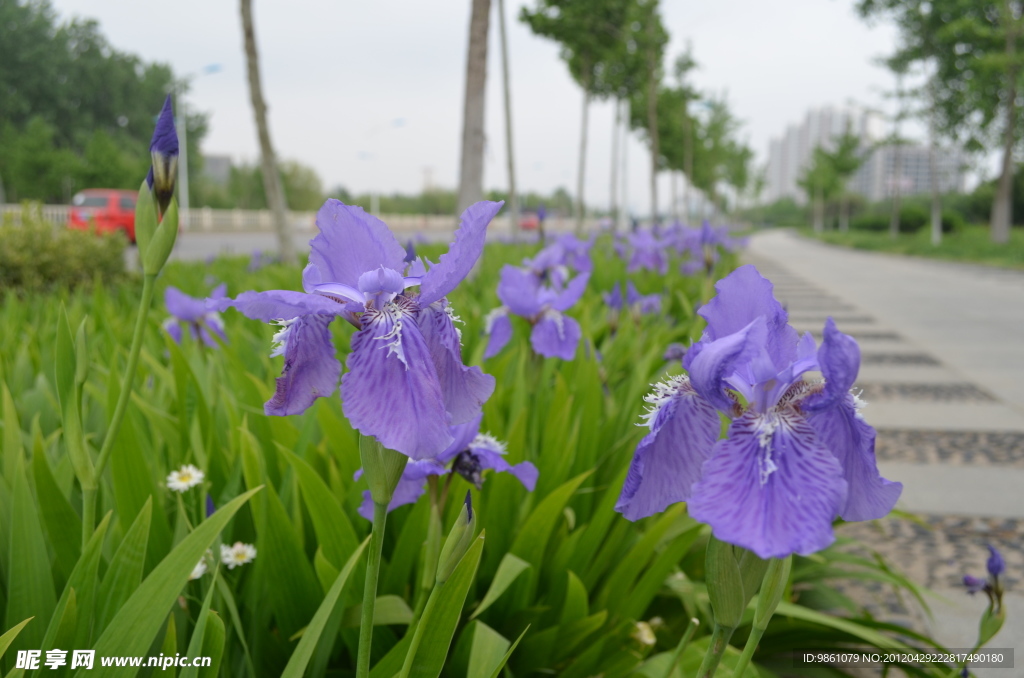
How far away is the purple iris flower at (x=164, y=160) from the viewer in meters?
0.84

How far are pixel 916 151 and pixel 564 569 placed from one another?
101573 millimetres

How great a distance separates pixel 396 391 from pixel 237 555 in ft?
2.48

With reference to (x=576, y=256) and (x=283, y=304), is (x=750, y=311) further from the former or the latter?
(x=576, y=256)

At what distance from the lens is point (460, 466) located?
1.15 metres

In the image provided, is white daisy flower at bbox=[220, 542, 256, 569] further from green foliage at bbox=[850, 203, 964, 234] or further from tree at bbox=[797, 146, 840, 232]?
tree at bbox=[797, 146, 840, 232]

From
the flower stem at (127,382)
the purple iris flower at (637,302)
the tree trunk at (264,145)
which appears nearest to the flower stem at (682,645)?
the flower stem at (127,382)

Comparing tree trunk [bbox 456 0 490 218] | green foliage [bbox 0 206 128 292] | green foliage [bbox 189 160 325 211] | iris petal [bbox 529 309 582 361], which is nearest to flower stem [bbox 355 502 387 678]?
iris petal [bbox 529 309 582 361]

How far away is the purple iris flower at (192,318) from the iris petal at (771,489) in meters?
2.12

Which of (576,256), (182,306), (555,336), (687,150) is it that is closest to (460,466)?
(555,336)

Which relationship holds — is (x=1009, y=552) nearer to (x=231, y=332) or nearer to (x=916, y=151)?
(x=231, y=332)

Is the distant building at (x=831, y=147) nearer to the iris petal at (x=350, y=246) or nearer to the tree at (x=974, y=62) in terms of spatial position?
the tree at (x=974, y=62)

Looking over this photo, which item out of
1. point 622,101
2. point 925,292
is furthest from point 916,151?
point 925,292

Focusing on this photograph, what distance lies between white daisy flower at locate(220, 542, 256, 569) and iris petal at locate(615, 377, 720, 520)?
782mm

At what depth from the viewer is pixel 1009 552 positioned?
220 cm
